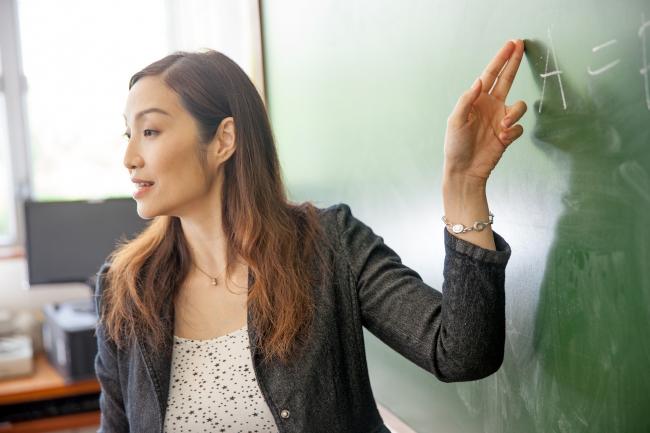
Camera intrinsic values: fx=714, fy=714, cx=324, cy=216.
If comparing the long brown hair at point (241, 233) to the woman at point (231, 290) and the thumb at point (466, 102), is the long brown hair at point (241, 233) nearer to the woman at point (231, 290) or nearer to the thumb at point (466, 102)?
the woman at point (231, 290)

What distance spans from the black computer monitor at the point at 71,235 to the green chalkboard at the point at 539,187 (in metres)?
1.50

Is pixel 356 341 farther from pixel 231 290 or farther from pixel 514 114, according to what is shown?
pixel 514 114

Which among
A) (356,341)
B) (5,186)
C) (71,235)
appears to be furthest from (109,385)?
(5,186)

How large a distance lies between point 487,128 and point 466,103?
69 millimetres

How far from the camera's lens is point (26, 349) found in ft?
8.64

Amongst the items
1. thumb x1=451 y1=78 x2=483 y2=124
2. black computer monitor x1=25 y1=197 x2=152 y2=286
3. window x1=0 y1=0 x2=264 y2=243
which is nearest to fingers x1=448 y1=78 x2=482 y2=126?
thumb x1=451 y1=78 x2=483 y2=124

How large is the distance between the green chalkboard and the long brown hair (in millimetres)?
258

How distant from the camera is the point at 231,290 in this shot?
1.41m

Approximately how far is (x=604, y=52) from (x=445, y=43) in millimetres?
416

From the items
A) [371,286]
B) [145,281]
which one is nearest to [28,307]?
[145,281]

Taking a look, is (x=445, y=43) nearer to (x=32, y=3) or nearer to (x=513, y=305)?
(x=513, y=305)

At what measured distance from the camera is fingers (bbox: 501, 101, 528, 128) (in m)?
1.00

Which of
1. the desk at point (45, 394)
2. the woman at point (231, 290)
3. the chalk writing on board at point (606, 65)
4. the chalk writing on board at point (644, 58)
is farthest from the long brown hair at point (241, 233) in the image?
the desk at point (45, 394)

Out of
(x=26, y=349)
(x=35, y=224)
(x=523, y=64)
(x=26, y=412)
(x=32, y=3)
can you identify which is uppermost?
(x=32, y=3)
